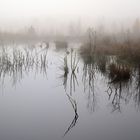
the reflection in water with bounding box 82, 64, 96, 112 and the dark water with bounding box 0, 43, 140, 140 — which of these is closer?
the dark water with bounding box 0, 43, 140, 140

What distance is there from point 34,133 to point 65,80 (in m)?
1.80

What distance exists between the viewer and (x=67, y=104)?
9.89 ft

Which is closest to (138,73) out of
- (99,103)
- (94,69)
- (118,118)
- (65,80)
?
(94,69)

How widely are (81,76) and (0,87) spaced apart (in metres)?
1.12

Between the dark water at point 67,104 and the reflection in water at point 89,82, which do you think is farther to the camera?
the reflection in water at point 89,82

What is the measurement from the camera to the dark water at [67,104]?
232 cm

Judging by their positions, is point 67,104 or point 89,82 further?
point 89,82

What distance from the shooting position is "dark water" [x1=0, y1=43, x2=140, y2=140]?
7.63 feet

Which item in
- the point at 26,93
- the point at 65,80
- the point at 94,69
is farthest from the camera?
the point at 94,69

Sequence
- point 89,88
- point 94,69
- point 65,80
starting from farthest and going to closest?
point 94,69 < point 65,80 < point 89,88

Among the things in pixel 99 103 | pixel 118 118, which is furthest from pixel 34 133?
pixel 99 103

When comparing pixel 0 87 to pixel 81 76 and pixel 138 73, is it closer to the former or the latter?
pixel 81 76

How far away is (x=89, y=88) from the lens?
3668 mm

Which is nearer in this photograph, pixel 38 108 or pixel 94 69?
pixel 38 108
